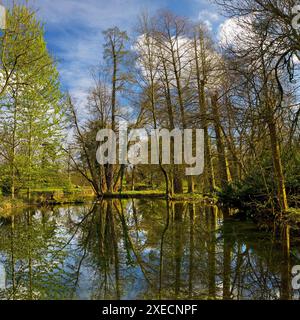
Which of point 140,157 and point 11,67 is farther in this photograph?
point 140,157

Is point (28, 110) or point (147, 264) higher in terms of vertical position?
point (28, 110)

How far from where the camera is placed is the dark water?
376 centimetres

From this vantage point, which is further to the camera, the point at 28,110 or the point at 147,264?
the point at 28,110

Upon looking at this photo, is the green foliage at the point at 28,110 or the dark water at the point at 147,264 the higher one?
the green foliage at the point at 28,110

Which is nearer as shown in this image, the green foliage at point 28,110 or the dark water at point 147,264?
the dark water at point 147,264

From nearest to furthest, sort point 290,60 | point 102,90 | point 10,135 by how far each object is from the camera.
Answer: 1. point 290,60
2. point 10,135
3. point 102,90

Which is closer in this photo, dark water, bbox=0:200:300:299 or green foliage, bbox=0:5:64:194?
dark water, bbox=0:200:300:299

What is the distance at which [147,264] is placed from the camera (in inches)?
199

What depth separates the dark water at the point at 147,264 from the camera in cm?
376

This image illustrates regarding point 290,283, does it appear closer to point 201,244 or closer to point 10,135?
point 201,244

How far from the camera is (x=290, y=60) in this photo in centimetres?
667

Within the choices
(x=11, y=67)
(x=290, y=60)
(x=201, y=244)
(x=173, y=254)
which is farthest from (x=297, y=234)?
(x=11, y=67)

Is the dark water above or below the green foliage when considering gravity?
below
